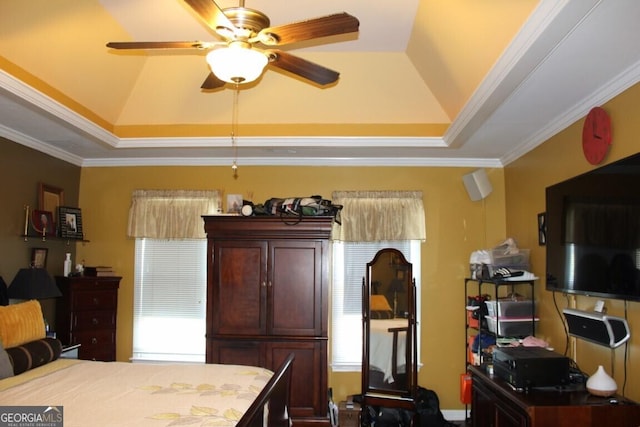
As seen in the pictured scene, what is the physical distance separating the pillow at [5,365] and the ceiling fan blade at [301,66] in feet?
7.47

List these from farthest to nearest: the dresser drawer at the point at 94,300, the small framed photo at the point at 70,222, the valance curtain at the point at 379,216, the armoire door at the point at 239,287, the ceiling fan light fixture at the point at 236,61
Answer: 1. the valance curtain at the point at 379,216
2. the small framed photo at the point at 70,222
3. the dresser drawer at the point at 94,300
4. the armoire door at the point at 239,287
5. the ceiling fan light fixture at the point at 236,61

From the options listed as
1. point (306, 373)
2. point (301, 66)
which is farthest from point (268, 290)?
point (301, 66)

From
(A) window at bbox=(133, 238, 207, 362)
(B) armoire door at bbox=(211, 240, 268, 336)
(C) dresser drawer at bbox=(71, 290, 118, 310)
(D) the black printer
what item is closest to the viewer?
(D) the black printer

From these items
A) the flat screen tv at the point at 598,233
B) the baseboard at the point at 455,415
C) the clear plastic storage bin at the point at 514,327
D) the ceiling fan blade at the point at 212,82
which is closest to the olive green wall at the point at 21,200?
the ceiling fan blade at the point at 212,82

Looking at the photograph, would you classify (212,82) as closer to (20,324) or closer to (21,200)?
(20,324)

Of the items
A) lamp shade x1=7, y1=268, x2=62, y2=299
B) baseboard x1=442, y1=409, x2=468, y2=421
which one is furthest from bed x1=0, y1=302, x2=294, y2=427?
baseboard x1=442, y1=409, x2=468, y2=421

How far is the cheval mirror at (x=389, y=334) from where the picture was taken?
4168 mm

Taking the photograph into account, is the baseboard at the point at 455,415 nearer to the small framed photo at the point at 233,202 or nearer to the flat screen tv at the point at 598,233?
the flat screen tv at the point at 598,233

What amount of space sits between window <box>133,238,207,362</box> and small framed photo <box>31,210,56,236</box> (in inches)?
31.3

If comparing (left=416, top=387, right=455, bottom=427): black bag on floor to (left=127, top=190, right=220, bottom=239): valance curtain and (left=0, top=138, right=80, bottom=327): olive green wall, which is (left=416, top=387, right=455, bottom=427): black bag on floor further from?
(left=0, top=138, right=80, bottom=327): olive green wall

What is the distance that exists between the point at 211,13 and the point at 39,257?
330cm

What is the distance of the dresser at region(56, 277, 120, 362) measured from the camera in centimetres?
432

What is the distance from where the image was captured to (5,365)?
112 inches

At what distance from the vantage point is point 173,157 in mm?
4906
